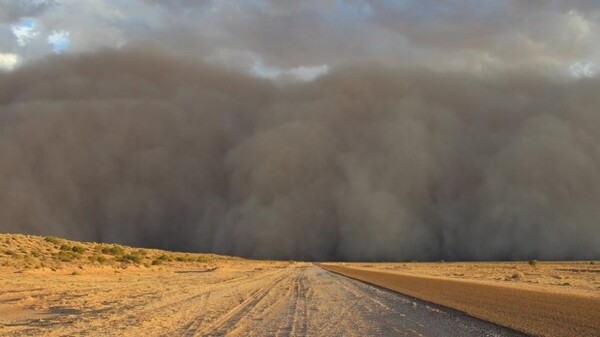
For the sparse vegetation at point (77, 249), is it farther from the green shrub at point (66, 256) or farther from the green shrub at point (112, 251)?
the green shrub at point (112, 251)

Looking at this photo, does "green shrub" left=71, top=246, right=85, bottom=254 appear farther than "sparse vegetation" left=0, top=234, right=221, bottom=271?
Yes

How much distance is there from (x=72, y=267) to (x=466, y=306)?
3335 cm

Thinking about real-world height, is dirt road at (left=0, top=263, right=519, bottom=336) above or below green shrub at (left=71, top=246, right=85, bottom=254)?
below

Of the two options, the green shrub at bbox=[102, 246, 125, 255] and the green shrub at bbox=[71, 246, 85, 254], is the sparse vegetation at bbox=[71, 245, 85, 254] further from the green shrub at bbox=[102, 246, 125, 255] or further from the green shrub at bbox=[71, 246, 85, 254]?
the green shrub at bbox=[102, 246, 125, 255]

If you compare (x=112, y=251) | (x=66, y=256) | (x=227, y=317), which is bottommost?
(x=227, y=317)

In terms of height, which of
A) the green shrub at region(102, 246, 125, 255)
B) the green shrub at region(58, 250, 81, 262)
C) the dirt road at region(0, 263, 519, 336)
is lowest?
the dirt road at region(0, 263, 519, 336)

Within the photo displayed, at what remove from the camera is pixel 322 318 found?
1348 cm

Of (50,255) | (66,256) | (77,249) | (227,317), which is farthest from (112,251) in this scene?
(227,317)

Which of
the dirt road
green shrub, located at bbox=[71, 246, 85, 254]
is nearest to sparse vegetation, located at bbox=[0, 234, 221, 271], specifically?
green shrub, located at bbox=[71, 246, 85, 254]

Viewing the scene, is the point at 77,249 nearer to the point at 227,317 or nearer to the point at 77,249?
the point at 77,249

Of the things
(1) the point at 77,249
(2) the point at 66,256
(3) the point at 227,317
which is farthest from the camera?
(1) the point at 77,249

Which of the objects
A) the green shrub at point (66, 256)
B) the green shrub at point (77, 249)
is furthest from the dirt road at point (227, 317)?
the green shrub at point (77, 249)

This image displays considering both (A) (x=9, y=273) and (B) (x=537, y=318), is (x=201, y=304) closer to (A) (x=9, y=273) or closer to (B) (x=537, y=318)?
(B) (x=537, y=318)

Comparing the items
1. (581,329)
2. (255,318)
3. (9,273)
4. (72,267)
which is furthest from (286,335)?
(72,267)
